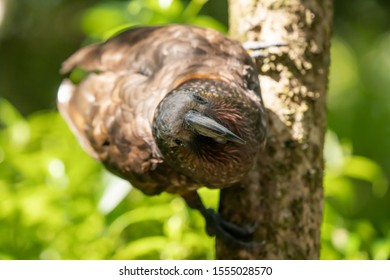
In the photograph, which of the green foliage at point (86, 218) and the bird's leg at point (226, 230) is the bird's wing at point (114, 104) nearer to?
the green foliage at point (86, 218)

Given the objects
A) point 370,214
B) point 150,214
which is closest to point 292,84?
point 150,214

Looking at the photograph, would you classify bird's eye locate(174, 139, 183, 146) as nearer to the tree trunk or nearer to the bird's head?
the bird's head

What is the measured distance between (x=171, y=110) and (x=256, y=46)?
0.57 metres

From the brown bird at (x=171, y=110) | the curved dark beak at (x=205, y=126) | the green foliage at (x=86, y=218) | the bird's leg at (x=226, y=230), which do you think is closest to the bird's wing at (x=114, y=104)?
the brown bird at (x=171, y=110)

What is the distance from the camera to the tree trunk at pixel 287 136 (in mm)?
2391

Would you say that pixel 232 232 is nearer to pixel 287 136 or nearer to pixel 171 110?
pixel 287 136

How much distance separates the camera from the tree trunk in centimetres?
239

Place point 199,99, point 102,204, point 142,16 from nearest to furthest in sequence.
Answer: point 199,99 → point 102,204 → point 142,16

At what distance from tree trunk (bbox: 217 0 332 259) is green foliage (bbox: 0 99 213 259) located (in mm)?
231

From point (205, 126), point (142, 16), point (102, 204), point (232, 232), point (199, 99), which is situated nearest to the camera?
point (205, 126)

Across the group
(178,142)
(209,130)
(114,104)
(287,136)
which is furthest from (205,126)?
(114,104)

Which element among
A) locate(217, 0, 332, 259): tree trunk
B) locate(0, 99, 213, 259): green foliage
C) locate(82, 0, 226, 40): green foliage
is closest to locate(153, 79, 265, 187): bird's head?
locate(217, 0, 332, 259): tree trunk

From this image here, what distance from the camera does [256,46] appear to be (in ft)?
8.16
